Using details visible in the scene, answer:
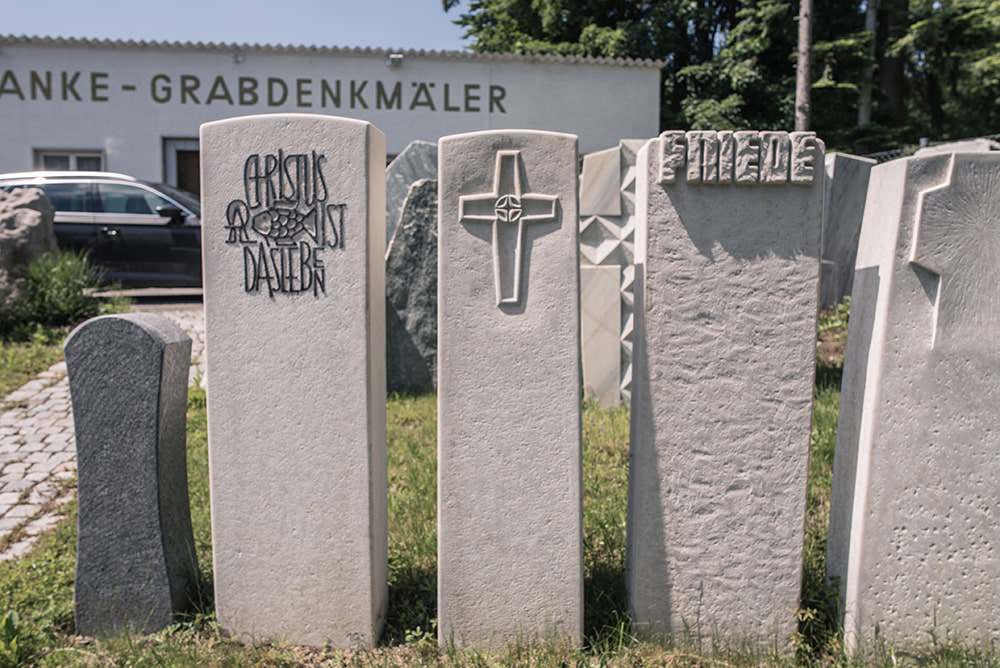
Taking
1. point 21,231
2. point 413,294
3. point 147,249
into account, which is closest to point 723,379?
point 413,294

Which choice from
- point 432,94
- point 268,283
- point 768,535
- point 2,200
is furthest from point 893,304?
point 432,94

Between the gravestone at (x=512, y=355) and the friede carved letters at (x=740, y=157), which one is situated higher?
the friede carved letters at (x=740, y=157)

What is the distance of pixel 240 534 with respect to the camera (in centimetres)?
326

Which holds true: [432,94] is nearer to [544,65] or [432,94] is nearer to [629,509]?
[544,65]

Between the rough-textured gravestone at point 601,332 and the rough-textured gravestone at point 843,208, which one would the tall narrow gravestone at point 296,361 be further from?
the rough-textured gravestone at point 843,208

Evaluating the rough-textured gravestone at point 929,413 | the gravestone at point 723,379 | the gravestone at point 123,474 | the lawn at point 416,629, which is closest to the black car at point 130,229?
the lawn at point 416,629

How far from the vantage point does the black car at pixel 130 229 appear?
11.4 meters

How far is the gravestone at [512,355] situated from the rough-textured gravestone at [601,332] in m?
3.52

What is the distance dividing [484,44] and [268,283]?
868 inches

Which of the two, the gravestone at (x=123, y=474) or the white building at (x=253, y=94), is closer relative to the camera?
the gravestone at (x=123, y=474)

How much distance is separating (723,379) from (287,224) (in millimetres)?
1729

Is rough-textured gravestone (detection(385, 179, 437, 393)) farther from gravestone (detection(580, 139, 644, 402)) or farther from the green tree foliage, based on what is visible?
the green tree foliage

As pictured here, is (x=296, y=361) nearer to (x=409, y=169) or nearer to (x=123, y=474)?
(x=123, y=474)

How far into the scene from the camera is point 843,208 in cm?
727
